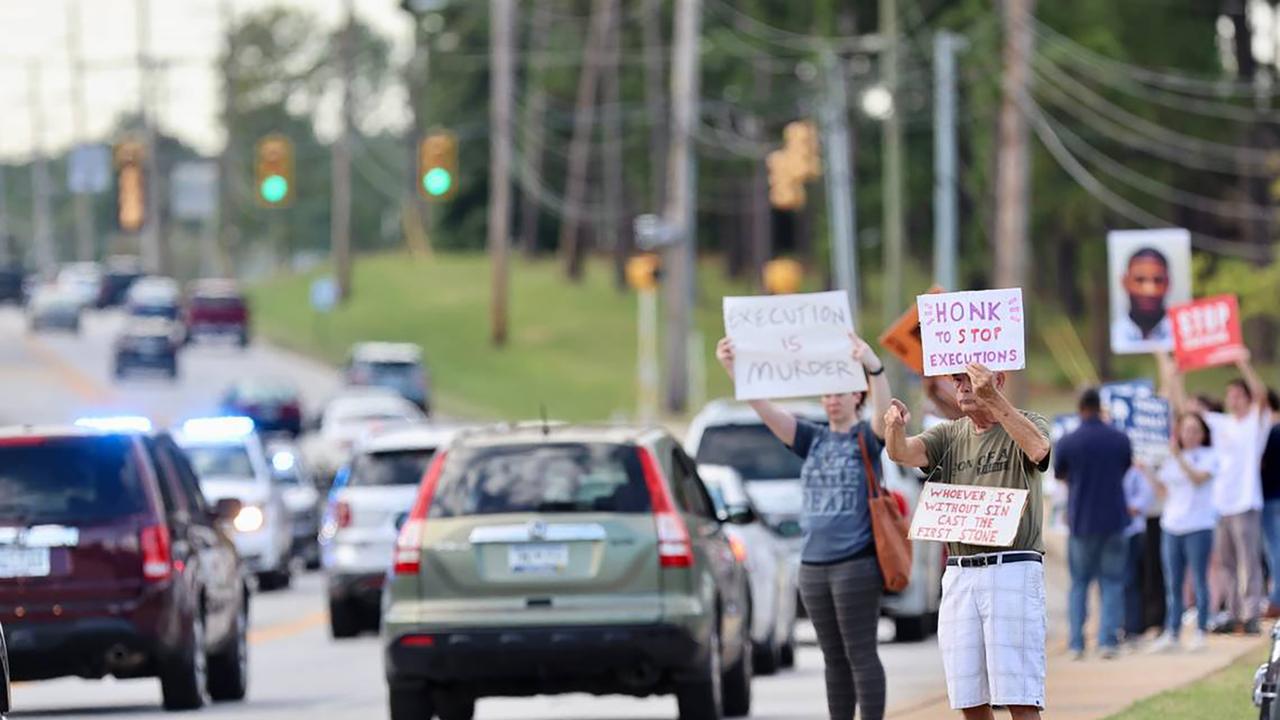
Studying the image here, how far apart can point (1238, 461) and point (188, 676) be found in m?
7.79

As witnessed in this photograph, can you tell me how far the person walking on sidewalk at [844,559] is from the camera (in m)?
13.2

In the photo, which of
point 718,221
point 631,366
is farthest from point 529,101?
point 631,366

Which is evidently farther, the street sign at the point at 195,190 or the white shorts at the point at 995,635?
the street sign at the point at 195,190

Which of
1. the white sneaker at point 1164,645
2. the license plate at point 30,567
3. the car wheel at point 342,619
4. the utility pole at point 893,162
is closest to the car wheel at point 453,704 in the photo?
the license plate at point 30,567

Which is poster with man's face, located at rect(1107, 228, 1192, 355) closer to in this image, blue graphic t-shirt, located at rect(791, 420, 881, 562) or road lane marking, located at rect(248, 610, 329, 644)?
road lane marking, located at rect(248, 610, 329, 644)

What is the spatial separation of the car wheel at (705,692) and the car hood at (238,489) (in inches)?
583

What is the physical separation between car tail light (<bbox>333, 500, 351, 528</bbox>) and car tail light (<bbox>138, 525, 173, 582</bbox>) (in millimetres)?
7352

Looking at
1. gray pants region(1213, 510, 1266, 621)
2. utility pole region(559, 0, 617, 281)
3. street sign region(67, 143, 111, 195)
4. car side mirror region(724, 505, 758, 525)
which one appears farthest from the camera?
street sign region(67, 143, 111, 195)

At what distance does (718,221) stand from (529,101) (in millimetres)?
11052

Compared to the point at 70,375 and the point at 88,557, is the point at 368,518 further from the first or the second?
the point at 70,375

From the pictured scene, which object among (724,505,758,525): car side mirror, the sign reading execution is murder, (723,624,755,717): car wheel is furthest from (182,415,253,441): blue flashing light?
the sign reading execution is murder

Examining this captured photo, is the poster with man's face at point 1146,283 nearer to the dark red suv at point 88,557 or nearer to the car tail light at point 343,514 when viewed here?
the car tail light at point 343,514

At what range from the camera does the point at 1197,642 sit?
68.3ft

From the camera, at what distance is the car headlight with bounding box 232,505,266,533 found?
99.9 ft
